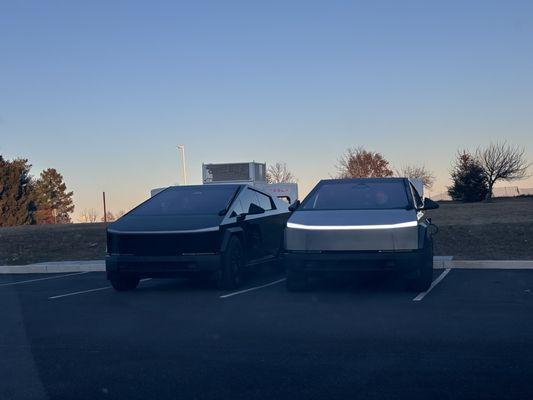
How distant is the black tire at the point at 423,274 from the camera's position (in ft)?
34.1

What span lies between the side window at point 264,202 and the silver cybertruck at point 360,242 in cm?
191

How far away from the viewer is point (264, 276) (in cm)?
1366

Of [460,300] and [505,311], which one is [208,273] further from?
[505,311]

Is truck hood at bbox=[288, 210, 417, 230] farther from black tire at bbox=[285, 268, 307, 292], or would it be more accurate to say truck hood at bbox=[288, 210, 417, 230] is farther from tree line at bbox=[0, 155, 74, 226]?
tree line at bbox=[0, 155, 74, 226]

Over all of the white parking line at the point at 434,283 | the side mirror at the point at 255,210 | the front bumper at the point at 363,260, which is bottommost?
the white parking line at the point at 434,283

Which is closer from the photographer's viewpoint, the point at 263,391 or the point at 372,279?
the point at 263,391

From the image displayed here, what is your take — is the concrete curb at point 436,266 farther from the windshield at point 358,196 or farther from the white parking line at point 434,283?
the windshield at point 358,196

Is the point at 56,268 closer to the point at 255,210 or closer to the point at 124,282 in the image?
the point at 124,282

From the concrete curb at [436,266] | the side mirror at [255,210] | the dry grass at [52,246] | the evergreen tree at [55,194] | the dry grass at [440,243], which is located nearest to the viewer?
the side mirror at [255,210]

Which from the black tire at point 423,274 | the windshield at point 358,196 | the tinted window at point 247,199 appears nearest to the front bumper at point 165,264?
the tinted window at point 247,199

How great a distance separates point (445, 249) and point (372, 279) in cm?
752

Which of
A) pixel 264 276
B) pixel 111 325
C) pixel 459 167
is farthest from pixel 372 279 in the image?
pixel 459 167

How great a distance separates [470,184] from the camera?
5519 centimetres

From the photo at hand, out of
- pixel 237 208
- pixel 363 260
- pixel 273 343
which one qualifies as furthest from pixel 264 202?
pixel 273 343
